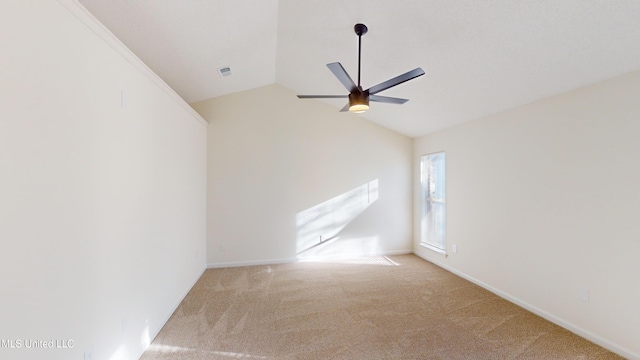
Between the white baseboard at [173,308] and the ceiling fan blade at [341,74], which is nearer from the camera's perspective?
the ceiling fan blade at [341,74]

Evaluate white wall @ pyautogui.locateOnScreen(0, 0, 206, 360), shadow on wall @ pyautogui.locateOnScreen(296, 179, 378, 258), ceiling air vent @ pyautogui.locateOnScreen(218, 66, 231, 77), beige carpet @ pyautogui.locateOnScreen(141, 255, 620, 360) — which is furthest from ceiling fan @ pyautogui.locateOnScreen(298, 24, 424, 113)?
shadow on wall @ pyautogui.locateOnScreen(296, 179, 378, 258)

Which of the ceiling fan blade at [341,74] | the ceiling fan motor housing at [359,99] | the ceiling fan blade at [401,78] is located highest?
the ceiling fan blade at [341,74]

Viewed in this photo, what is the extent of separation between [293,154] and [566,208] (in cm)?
355

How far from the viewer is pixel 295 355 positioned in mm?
2041

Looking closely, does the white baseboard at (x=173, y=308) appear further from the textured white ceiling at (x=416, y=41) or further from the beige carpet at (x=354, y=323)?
the textured white ceiling at (x=416, y=41)

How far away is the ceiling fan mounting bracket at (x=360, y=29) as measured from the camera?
2.32 meters

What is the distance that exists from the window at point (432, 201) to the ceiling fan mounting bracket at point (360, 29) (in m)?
2.65

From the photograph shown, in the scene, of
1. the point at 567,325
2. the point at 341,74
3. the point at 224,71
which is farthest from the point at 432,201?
the point at 224,71

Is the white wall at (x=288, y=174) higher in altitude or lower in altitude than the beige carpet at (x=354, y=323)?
higher

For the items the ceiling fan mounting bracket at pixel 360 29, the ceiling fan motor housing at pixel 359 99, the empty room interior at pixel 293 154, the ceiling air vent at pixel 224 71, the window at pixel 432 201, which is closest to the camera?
the empty room interior at pixel 293 154

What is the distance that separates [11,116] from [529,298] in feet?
14.1

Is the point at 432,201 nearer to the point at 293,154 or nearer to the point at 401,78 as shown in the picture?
the point at 293,154

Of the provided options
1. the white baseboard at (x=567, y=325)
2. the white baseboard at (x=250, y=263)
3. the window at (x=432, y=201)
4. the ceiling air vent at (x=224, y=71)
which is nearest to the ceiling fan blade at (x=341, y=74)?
the ceiling air vent at (x=224, y=71)

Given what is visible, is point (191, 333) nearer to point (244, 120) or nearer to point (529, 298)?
point (244, 120)
